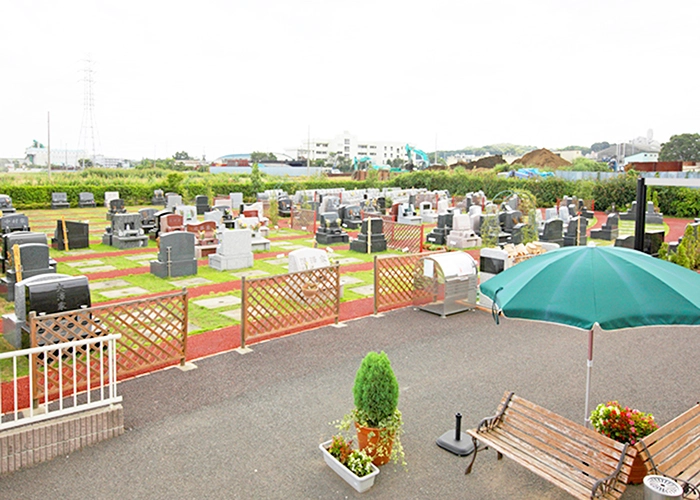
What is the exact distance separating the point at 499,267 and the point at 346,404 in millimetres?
7152

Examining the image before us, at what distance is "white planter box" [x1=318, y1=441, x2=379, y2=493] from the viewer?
537cm

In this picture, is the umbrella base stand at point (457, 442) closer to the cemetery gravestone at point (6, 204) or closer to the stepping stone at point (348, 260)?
the stepping stone at point (348, 260)

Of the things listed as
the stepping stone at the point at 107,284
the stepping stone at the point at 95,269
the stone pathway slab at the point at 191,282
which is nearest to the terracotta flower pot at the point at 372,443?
the stone pathway slab at the point at 191,282

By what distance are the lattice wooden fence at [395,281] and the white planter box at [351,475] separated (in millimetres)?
→ 6205

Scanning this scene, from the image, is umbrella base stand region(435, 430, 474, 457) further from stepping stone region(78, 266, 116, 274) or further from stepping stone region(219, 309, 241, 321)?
stepping stone region(78, 266, 116, 274)

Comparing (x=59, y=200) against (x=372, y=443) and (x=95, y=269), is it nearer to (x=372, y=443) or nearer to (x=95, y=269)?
(x=95, y=269)

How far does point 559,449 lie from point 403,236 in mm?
15705

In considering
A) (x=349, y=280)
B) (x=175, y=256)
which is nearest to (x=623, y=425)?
(x=349, y=280)

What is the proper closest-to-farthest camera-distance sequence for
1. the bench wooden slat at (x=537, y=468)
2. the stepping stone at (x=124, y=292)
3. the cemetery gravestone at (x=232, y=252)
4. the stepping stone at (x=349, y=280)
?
the bench wooden slat at (x=537, y=468), the stepping stone at (x=124, y=292), the stepping stone at (x=349, y=280), the cemetery gravestone at (x=232, y=252)

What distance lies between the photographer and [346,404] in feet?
24.0

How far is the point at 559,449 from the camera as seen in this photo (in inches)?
207

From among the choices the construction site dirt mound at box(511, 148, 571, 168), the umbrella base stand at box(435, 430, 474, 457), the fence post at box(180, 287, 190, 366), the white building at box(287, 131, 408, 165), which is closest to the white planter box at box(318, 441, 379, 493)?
the umbrella base stand at box(435, 430, 474, 457)

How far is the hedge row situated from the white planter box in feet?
95.0

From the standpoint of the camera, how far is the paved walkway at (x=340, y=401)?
18.0ft
